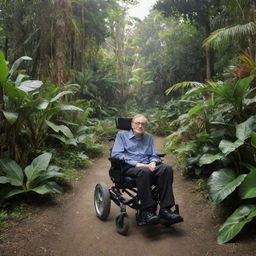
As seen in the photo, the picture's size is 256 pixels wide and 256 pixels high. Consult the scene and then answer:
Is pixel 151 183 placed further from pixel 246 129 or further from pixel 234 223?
pixel 246 129

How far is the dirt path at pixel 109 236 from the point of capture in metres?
2.81

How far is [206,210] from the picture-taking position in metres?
3.62

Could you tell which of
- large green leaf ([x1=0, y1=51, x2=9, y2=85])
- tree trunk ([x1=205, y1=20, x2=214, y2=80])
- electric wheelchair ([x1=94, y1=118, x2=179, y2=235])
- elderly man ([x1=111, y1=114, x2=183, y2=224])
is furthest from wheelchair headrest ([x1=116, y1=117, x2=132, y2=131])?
tree trunk ([x1=205, y1=20, x2=214, y2=80])

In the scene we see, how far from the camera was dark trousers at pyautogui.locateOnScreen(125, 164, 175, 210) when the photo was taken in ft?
10.1

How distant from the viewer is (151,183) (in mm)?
3254

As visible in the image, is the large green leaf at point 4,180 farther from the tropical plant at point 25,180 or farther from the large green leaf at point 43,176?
the large green leaf at point 43,176

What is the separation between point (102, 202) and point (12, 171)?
1241 millimetres

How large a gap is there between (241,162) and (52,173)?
2.44 m

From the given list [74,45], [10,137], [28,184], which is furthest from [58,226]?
[74,45]

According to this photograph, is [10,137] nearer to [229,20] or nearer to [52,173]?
[52,173]

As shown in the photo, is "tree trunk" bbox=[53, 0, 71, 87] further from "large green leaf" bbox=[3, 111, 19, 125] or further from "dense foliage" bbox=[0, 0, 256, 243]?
"large green leaf" bbox=[3, 111, 19, 125]

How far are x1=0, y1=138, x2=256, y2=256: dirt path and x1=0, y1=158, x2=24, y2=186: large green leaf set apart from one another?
0.50 metres

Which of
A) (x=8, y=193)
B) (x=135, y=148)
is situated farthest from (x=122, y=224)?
(x=8, y=193)

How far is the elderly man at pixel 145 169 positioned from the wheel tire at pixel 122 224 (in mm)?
204
